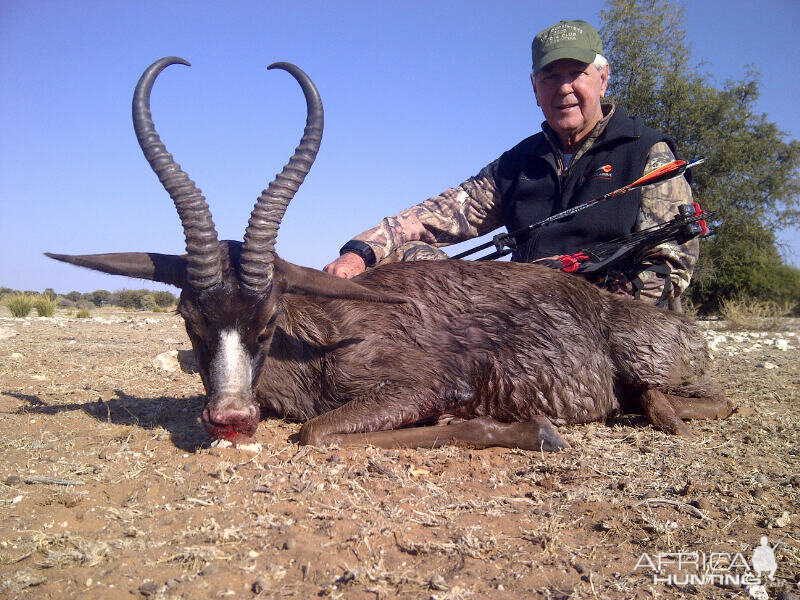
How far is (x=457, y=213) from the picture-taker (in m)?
7.10

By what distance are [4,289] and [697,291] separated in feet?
133

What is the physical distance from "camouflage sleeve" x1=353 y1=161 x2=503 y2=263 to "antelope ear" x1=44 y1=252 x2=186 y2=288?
10.4 feet

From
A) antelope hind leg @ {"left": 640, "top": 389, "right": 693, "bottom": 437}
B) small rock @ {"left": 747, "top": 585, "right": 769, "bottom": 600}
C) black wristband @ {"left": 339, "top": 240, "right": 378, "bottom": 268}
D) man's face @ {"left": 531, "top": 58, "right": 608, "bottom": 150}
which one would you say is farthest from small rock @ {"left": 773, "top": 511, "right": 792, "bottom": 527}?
man's face @ {"left": 531, "top": 58, "right": 608, "bottom": 150}

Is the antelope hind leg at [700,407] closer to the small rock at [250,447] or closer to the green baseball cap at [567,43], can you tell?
the small rock at [250,447]

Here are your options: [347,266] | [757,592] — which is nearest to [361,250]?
[347,266]

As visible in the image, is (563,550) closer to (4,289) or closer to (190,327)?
(190,327)

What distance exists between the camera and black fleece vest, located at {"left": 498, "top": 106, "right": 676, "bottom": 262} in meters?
5.95

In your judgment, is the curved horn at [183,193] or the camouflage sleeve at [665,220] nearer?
the curved horn at [183,193]

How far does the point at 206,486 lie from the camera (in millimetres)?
3156

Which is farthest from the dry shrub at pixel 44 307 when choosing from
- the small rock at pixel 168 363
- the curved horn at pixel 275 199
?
the curved horn at pixel 275 199

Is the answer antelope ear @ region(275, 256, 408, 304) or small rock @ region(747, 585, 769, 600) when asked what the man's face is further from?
small rock @ region(747, 585, 769, 600)

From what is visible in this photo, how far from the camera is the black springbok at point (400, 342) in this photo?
156 inches

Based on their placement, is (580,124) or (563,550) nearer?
(563,550)

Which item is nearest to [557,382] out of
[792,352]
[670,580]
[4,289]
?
[670,580]
